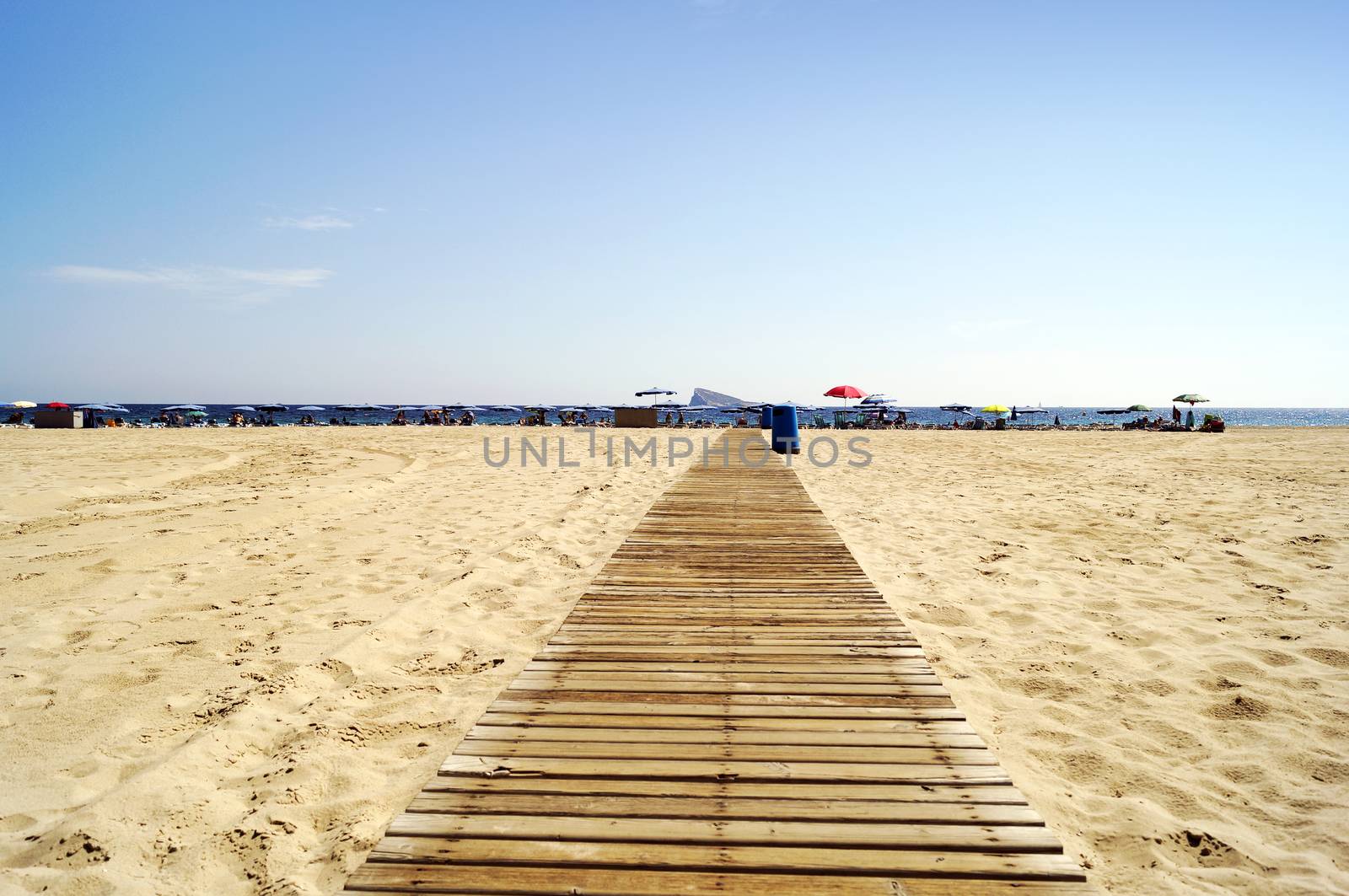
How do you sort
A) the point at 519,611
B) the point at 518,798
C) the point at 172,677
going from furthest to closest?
the point at 519,611
the point at 172,677
the point at 518,798

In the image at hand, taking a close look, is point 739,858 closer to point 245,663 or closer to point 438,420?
point 245,663

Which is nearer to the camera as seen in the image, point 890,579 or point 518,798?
point 518,798

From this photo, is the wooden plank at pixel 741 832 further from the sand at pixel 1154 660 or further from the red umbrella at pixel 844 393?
the red umbrella at pixel 844 393

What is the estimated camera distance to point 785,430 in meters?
15.9

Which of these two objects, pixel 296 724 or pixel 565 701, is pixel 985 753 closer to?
pixel 565 701

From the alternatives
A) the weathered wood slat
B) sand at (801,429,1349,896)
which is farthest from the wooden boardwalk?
sand at (801,429,1349,896)

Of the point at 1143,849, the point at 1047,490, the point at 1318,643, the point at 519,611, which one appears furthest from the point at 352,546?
the point at 1047,490

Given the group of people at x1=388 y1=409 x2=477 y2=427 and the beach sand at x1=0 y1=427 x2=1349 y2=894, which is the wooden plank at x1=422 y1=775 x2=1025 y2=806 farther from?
the group of people at x1=388 y1=409 x2=477 y2=427

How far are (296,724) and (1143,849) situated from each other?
3971 millimetres

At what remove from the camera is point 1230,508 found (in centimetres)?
870

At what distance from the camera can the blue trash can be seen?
15531 mm

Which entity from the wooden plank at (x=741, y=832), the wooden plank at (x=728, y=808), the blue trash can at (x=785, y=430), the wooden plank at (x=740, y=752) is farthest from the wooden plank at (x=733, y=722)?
the blue trash can at (x=785, y=430)

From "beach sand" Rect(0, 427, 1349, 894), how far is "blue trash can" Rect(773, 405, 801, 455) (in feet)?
19.7

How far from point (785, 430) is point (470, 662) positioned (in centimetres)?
→ 1277
